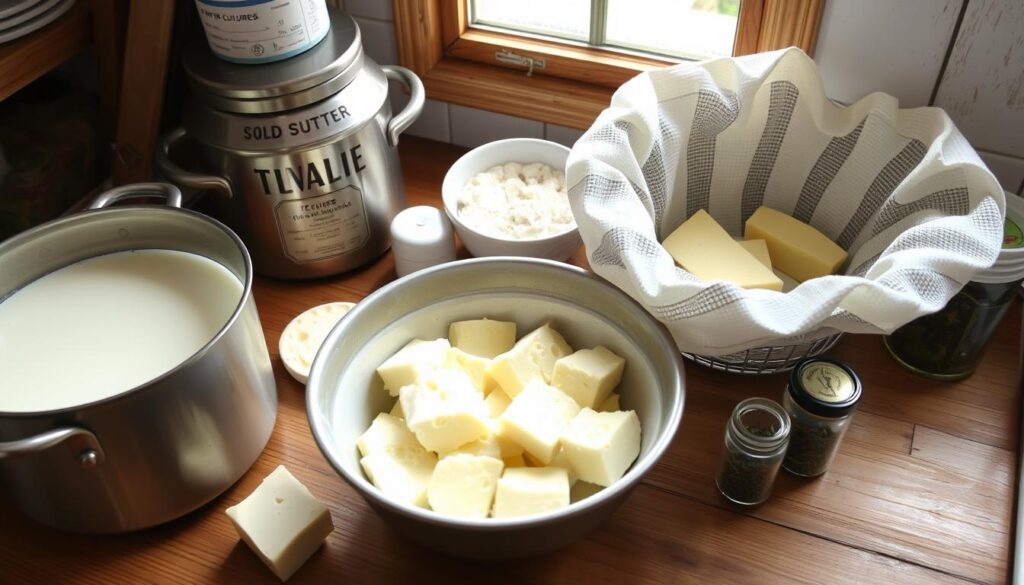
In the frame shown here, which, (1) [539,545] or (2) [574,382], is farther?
(2) [574,382]

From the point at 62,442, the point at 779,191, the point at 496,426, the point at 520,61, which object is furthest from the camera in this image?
the point at 520,61

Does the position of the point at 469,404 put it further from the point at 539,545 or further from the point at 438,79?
the point at 438,79

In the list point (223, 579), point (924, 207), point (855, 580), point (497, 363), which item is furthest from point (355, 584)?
point (924, 207)

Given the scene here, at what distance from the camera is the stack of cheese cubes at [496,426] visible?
0.63 m

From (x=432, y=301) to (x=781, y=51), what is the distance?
0.41 meters

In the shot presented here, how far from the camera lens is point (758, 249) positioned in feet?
2.70

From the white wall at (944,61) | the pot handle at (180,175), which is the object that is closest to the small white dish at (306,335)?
the pot handle at (180,175)

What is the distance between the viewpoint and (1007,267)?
2.27 ft

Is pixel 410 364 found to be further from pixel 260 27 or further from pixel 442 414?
pixel 260 27

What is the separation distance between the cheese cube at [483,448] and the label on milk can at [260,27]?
408mm

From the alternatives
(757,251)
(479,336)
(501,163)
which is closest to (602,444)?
(479,336)

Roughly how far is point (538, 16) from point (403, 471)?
2.03 feet

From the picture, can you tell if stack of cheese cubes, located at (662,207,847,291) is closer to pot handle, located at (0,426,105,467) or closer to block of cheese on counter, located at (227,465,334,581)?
block of cheese on counter, located at (227,465,334,581)

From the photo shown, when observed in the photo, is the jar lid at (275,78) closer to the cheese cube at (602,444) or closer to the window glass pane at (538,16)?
the window glass pane at (538,16)
